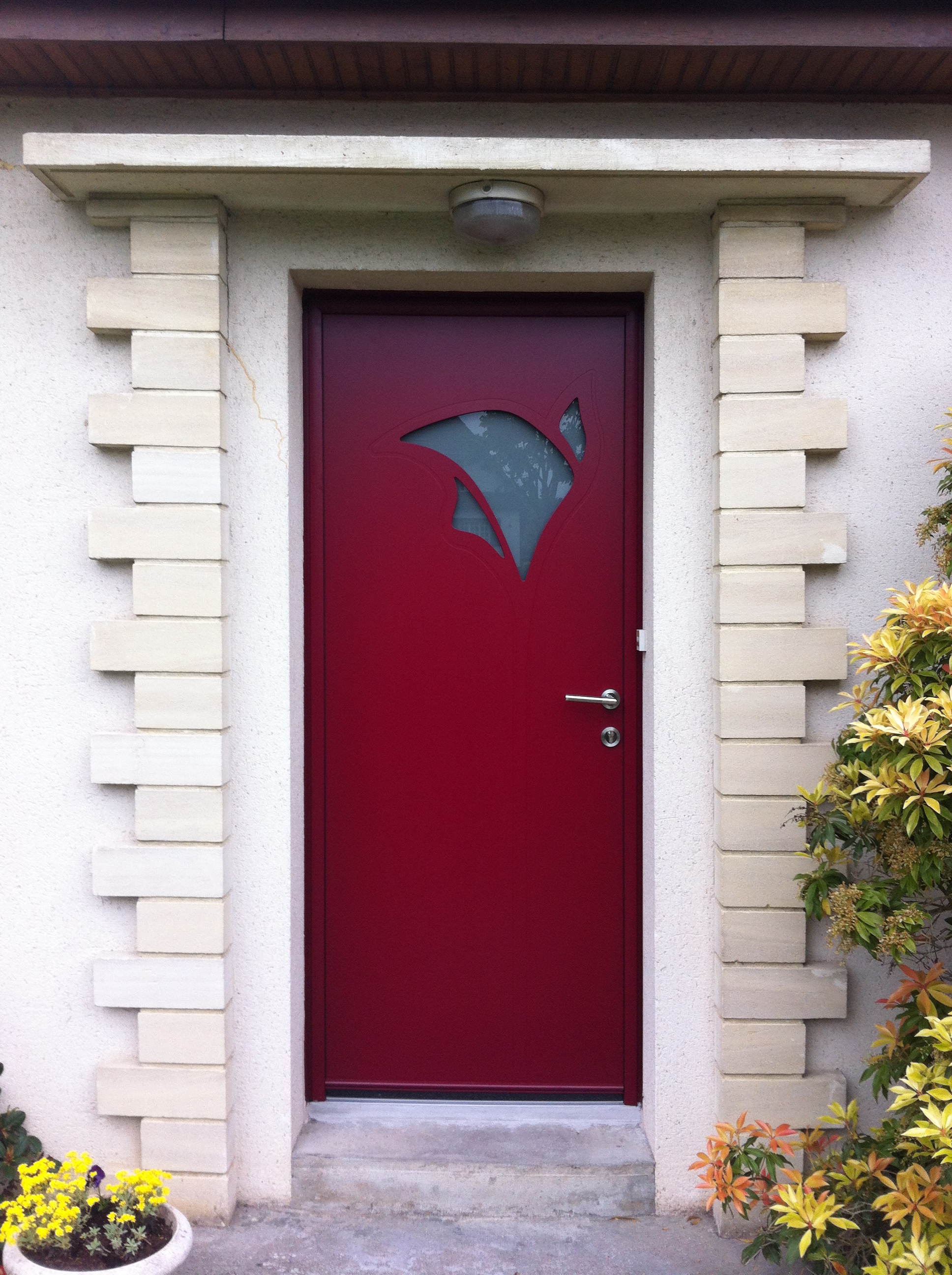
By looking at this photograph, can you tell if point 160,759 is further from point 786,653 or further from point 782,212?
point 782,212

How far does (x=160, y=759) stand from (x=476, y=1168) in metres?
1.59

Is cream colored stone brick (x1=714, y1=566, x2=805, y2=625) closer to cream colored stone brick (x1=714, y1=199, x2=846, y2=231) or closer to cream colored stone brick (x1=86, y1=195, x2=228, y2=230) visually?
cream colored stone brick (x1=714, y1=199, x2=846, y2=231)

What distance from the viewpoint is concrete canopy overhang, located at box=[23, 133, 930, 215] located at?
261cm

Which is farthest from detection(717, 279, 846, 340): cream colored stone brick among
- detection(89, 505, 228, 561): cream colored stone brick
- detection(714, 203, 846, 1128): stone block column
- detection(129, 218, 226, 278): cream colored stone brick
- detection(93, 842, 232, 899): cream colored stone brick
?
detection(93, 842, 232, 899): cream colored stone brick

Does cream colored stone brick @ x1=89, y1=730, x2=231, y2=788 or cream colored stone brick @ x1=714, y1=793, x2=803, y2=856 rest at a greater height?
cream colored stone brick @ x1=89, y1=730, x2=231, y2=788

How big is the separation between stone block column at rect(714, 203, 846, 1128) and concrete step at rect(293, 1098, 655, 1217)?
1.41 feet

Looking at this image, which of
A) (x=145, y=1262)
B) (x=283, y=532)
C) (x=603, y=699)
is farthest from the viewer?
(x=603, y=699)

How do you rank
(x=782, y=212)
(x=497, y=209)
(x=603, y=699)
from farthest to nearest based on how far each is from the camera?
(x=603, y=699) < (x=782, y=212) < (x=497, y=209)

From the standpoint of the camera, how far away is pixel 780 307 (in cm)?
284

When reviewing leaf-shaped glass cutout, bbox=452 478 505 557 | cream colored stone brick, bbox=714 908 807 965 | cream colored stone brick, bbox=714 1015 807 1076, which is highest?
leaf-shaped glass cutout, bbox=452 478 505 557

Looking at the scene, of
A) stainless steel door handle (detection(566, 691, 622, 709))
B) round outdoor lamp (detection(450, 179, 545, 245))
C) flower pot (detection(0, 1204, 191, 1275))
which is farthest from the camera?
stainless steel door handle (detection(566, 691, 622, 709))

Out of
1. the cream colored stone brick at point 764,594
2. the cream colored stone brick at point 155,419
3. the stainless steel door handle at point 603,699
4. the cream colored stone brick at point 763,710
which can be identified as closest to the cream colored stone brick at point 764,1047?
the cream colored stone brick at point 763,710

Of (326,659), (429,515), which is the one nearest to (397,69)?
(429,515)

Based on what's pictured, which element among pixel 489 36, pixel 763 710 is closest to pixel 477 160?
pixel 489 36
